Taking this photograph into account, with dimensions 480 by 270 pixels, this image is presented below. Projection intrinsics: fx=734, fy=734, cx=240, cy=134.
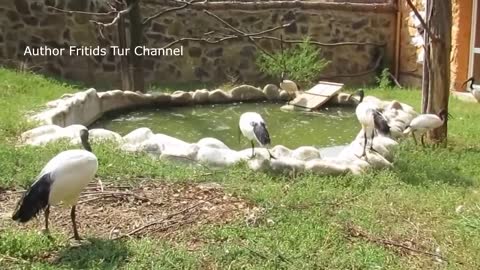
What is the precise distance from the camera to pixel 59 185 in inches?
150

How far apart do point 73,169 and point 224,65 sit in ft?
25.0

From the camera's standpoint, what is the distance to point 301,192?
4832 millimetres

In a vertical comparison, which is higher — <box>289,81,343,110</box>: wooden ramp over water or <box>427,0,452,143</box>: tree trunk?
<box>427,0,452,143</box>: tree trunk

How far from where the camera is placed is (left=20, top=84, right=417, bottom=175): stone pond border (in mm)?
5414

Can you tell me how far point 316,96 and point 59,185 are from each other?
5.66 m

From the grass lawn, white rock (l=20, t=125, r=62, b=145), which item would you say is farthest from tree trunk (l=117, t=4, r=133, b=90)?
the grass lawn

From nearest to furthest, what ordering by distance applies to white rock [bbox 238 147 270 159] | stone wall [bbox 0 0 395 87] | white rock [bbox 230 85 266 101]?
white rock [bbox 238 147 270 159] → white rock [bbox 230 85 266 101] → stone wall [bbox 0 0 395 87]

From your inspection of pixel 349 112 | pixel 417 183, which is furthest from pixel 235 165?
pixel 349 112

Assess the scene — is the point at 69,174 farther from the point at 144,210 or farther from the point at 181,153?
the point at 181,153

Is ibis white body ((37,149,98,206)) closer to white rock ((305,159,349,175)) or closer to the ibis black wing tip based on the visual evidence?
the ibis black wing tip

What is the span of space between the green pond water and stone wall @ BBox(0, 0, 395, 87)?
7.48ft

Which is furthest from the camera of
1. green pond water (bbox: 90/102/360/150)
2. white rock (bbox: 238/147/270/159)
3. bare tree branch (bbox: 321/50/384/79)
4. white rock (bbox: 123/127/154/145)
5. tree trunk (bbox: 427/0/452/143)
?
bare tree branch (bbox: 321/50/384/79)

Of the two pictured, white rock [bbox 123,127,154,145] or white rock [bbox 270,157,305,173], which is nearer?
white rock [bbox 270,157,305,173]

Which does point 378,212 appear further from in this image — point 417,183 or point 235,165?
point 235,165
